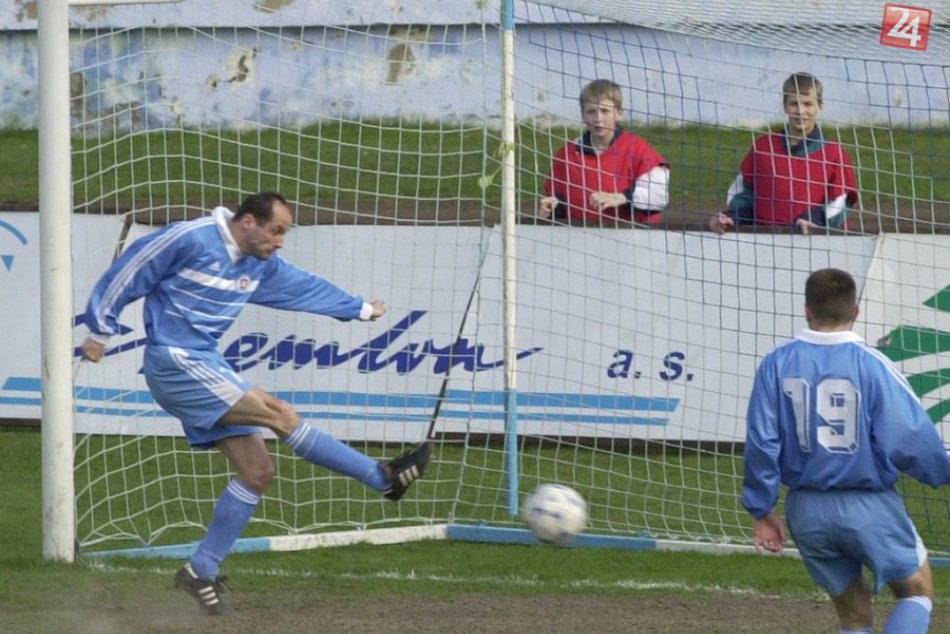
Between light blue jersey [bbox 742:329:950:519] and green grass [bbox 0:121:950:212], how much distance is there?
3.00m

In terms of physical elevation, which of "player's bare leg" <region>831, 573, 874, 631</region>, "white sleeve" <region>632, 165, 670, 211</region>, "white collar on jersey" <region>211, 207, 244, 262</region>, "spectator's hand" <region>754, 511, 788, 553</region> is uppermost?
"white sleeve" <region>632, 165, 670, 211</region>

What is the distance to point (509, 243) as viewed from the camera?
29.5 ft

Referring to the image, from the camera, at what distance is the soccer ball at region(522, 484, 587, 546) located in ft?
23.5

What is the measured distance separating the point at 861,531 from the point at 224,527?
3.01 metres

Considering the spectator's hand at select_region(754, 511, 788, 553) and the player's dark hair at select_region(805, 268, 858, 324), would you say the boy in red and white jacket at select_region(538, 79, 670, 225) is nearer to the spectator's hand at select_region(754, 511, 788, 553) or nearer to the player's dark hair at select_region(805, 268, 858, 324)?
the player's dark hair at select_region(805, 268, 858, 324)

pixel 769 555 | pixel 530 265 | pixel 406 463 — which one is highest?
pixel 530 265

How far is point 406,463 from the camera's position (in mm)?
7555

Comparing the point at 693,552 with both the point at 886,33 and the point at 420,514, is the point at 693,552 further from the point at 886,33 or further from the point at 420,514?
the point at 886,33

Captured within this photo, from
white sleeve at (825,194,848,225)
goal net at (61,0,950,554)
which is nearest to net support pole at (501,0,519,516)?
goal net at (61,0,950,554)

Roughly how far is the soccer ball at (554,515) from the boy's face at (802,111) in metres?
2.73

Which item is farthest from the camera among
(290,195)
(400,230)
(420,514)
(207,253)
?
(290,195)

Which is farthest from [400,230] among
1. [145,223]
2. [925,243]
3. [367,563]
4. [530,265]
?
[925,243]

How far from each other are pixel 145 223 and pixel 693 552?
4145mm

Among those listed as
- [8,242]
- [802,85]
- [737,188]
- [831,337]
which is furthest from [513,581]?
[8,242]
